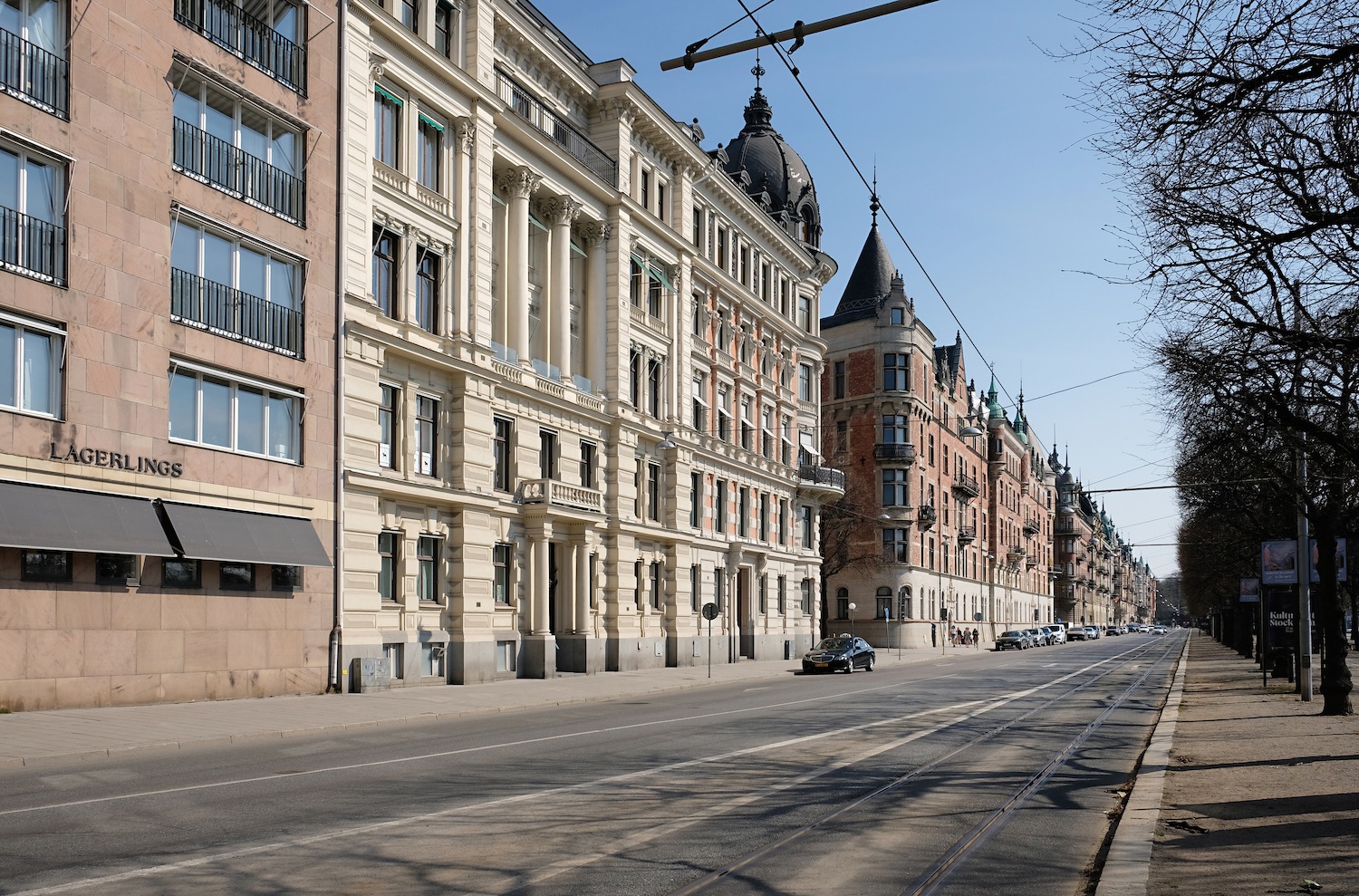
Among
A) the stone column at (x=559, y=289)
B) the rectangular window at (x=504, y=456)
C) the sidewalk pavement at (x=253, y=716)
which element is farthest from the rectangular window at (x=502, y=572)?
the stone column at (x=559, y=289)

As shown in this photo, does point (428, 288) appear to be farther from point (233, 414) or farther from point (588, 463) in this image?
point (588, 463)

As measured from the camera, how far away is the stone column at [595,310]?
4331 cm

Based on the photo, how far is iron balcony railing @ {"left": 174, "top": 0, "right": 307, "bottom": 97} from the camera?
26219 mm

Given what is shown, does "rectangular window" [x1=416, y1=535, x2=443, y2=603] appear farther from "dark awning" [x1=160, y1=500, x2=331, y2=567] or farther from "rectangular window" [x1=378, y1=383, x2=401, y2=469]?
"dark awning" [x1=160, y1=500, x2=331, y2=567]

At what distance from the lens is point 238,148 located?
2709 cm

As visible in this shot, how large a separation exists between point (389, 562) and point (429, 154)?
1094 cm

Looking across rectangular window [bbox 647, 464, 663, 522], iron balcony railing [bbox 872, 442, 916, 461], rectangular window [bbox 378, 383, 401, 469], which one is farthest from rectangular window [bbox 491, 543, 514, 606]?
iron balcony railing [bbox 872, 442, 916, 461]

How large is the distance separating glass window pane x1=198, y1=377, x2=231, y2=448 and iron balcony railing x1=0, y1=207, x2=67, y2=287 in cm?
Result: 402

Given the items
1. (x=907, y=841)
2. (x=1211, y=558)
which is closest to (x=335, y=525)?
(x=907, y=841)

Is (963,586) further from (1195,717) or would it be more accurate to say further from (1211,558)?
(1195,717)

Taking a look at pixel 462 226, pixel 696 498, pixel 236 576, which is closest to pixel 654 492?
pixel 696 498

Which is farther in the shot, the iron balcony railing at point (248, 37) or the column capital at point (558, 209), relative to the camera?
the column capital at point (558, 209)

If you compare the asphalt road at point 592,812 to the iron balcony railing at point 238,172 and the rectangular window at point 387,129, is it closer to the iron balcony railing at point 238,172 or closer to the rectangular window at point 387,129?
the iron balcony railing at point 238,172

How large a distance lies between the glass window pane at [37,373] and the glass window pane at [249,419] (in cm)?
469
